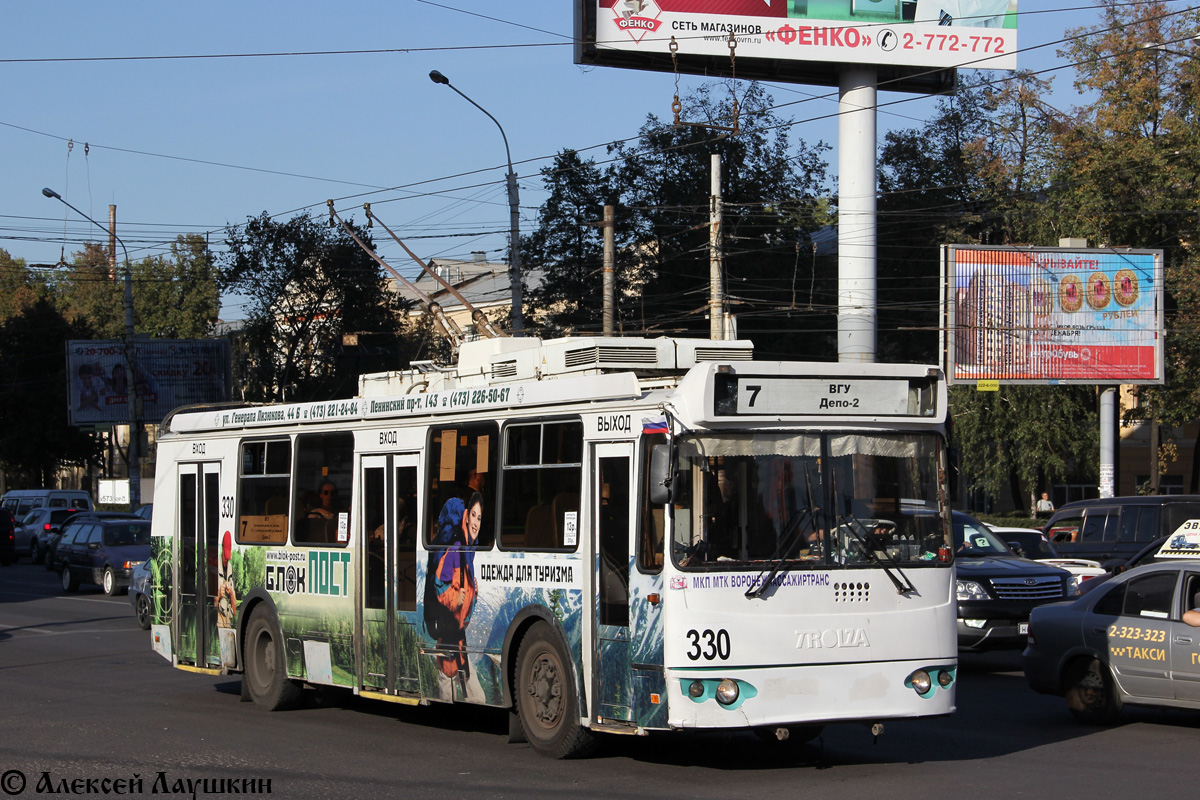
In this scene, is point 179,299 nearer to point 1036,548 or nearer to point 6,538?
point 6,538

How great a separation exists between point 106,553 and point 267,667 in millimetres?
17317

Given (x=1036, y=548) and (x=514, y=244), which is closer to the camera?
(x=1036, y=548)

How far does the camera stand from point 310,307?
197ft

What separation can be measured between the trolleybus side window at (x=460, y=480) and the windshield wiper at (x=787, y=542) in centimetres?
244

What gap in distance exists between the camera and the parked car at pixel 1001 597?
1512 centimetres

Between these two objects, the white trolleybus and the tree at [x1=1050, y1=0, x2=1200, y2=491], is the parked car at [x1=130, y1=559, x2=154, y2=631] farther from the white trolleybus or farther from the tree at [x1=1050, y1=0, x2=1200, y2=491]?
the tree at [x1=1050, y1=0, x2=1200, y2=491]

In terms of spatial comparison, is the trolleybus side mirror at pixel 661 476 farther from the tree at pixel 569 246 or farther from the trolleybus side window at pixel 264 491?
the tree at pixel 569 246

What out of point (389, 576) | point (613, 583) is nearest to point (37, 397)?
point (389, 576)

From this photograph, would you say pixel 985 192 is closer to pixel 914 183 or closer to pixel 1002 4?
pixel 914 183

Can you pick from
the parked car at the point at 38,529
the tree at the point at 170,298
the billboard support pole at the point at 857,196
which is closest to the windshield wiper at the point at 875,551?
the billboard support pole at the point at 857,196

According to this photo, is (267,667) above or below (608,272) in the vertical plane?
below

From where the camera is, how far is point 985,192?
51219 mm

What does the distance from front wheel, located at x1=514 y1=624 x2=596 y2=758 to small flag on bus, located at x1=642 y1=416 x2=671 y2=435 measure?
1.70 m

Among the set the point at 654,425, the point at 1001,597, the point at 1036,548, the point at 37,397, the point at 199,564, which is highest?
the point at 37,397
